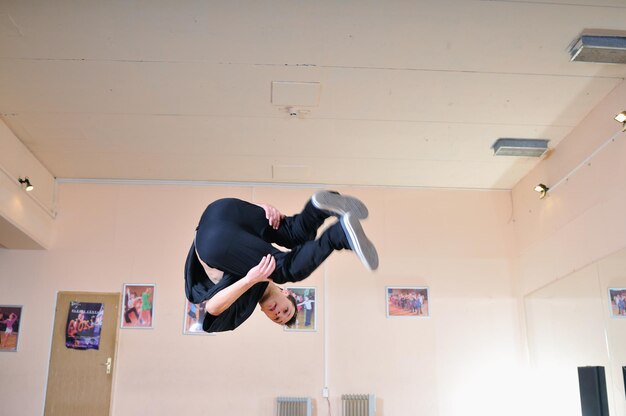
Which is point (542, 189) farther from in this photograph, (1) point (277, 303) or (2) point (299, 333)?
(1) point (277, 303)

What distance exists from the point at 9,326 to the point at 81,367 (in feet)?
2.78

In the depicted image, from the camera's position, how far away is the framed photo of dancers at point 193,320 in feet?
22.5

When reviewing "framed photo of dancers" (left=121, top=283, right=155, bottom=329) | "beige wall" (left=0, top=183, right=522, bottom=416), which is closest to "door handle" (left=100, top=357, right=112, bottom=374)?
"beige wall" (left=0, top=183, right=522, bottom=416)

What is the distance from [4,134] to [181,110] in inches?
64.9

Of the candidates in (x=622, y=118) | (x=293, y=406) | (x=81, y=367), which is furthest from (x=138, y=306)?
(x=622, y=118)

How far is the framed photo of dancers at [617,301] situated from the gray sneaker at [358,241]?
3.11 metres

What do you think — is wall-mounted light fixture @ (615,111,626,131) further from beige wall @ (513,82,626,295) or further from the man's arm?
the man's arm

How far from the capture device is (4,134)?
608 cm

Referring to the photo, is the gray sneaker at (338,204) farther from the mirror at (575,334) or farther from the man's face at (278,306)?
the mirror at (575,334)

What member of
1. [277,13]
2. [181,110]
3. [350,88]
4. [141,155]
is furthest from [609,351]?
[141,155]

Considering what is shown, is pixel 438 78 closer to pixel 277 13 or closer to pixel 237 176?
pixel 277 13

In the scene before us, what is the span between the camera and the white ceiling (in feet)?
15.2

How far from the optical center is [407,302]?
710cm

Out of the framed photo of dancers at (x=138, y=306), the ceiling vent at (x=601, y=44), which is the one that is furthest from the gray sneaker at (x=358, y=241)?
the framed photo of dancers at (x=138, y=306)
